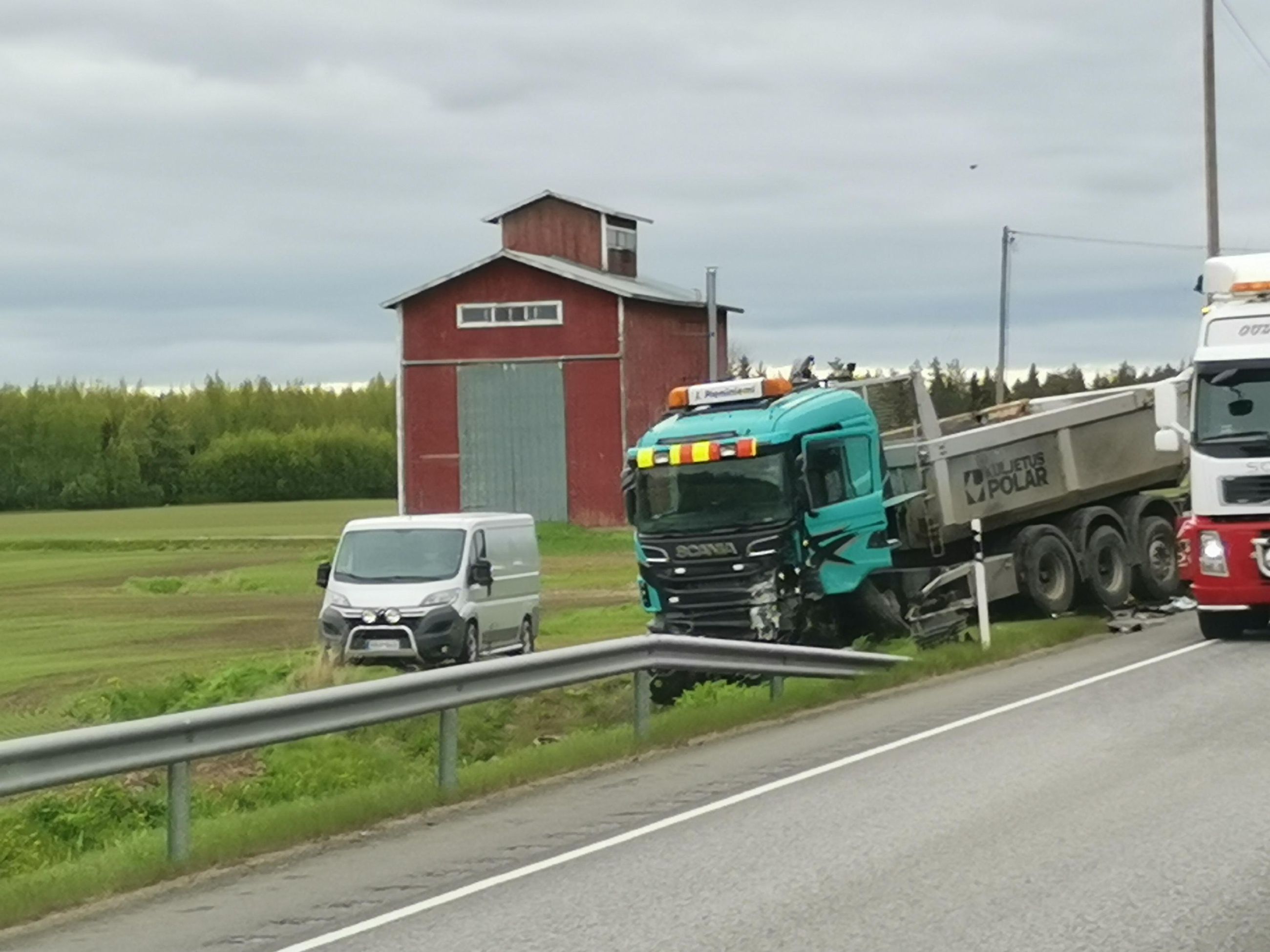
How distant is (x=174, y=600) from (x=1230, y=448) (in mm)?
25289

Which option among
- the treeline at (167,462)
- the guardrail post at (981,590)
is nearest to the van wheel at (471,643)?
the guardrail post at (981,590)

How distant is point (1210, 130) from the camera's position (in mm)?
42219

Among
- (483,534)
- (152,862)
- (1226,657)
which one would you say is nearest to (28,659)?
(483,534)

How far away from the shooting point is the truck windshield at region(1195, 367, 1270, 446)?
2109cm

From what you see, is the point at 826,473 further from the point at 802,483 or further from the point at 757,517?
the point at 757,517

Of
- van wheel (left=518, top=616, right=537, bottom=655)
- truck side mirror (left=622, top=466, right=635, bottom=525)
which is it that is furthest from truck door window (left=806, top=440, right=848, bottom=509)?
van wheel (left=518, top=616, right=537, bottom=655)

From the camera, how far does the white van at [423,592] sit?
25.3 meters

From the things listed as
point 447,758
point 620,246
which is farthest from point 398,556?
point 620,246

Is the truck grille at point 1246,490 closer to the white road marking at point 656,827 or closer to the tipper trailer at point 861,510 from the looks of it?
the white road marking at point 656,827

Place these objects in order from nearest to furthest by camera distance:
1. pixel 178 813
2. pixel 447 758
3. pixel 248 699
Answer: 1. pixel 178 813
2. pixel 447 758
3. pixel 248 699

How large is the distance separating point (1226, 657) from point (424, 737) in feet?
25.3

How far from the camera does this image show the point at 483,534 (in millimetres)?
26719

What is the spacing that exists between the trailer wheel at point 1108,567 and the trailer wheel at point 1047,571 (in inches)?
10.0

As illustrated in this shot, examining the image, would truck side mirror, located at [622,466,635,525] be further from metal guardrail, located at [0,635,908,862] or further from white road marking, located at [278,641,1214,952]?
white road marking, located at [278,641,1214,952]
